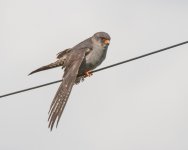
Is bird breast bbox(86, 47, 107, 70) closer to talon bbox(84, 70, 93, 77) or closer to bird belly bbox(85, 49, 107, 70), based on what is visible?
bird belly bbox(85, 49, 107, 70)

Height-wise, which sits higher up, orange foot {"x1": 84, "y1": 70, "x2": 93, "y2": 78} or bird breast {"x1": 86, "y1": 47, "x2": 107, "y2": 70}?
bird breast {"x1": 86, "y1": 47, "x2": 107, "y2": 70}

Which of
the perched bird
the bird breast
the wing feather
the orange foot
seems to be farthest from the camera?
the bird breast

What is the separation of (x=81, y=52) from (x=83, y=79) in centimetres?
97

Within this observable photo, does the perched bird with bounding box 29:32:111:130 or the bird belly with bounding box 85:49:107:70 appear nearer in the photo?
the perched bird with bounding box 29:32:111:130

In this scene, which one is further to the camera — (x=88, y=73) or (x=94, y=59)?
(x=94, y=59)

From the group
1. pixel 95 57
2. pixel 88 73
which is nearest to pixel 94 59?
pixel 95 57

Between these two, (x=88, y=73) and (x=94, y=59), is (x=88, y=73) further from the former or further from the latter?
(x=94, y=59)

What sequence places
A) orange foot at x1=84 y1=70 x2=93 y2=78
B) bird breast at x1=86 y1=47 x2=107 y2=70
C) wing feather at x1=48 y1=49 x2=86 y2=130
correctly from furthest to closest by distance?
bird breast at x1=86 y1=47 x2=107 y2=70 → orange foot at x1=84 y1=70 x2=93 y2=78 → wing feather at x1=48 y1=49 x2=86 y2=130

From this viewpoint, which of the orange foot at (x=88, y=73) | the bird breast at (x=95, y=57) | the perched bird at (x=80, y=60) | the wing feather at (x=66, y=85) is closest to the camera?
the wing feather at (x=66, y=85)

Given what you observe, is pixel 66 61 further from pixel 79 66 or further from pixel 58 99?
pixel 58 99

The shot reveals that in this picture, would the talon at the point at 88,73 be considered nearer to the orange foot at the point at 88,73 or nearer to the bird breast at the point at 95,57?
the orange foot at the point at 88,73

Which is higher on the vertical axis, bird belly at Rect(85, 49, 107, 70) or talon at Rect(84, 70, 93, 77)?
bird belly at Rect(85, 49, 107, 70)

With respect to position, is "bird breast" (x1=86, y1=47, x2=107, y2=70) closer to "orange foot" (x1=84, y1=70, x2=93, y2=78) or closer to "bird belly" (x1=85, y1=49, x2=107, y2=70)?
"bird belly" (x1=85, y1=49, x2=107, y2=70)

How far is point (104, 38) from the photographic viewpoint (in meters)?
17.9
